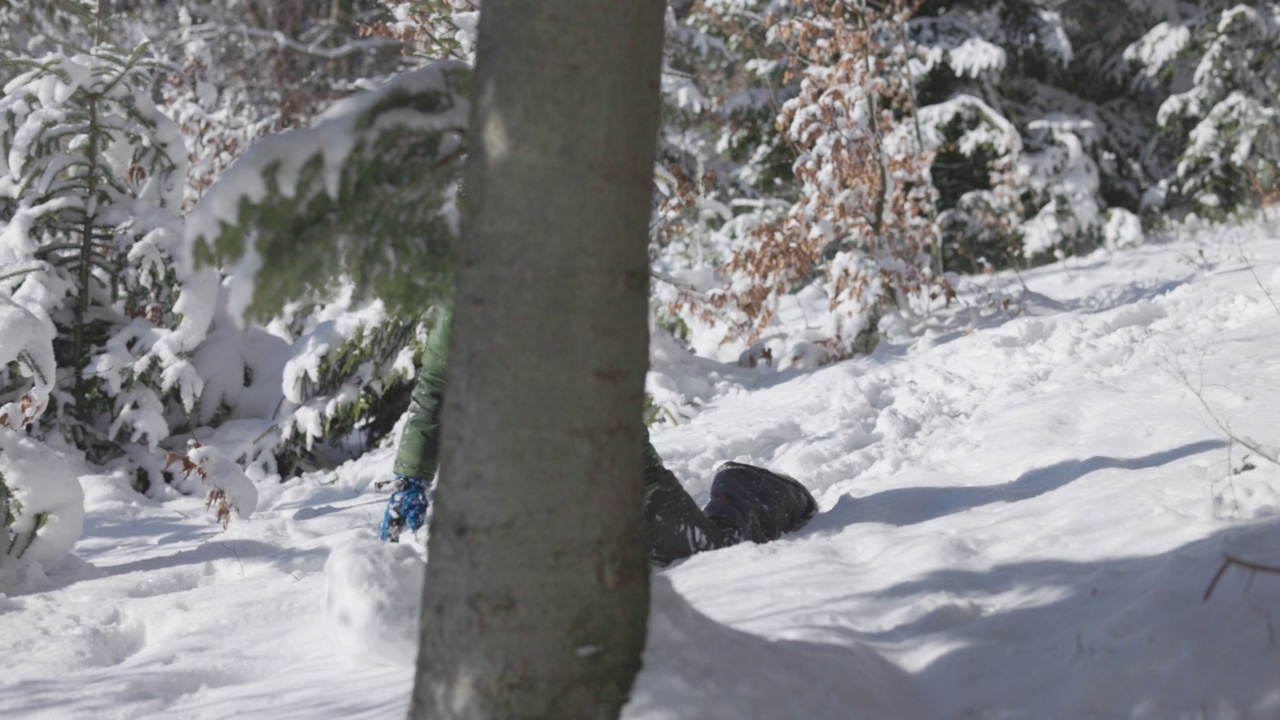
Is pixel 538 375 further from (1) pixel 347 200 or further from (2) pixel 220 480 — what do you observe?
(2) pixel 220 480

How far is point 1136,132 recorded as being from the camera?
43.3 ft

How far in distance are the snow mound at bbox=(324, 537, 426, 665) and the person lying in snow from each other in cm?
57

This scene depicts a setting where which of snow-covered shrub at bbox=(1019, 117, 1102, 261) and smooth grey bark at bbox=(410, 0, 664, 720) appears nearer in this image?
smooth grey bark at bbox=(410, 0, 664, 720)

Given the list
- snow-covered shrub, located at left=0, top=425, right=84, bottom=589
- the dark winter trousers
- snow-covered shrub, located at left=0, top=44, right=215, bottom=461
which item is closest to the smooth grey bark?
the dark winter trousers

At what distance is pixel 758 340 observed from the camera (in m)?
7.27

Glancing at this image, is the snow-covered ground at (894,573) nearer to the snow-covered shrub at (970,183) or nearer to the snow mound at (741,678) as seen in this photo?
the snow mound at (741,678)

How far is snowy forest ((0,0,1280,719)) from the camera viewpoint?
6.32ft

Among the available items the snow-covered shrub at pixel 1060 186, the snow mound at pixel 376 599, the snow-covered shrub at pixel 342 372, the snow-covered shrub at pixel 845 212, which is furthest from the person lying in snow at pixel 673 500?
the snow-covered shrub at pixel 1060 186

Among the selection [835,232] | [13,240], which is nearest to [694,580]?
[835,232]

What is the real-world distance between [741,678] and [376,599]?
125cm

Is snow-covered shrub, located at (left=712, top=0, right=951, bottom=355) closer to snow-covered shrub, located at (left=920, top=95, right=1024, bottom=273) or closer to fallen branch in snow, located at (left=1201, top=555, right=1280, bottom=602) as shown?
snow-covered shrub, located at (left=920, top=95, right=1024, bottom=273)

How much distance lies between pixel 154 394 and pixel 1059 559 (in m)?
5.52

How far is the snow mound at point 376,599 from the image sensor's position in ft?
8.51

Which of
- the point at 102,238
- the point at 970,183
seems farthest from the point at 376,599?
the point at 970,183
